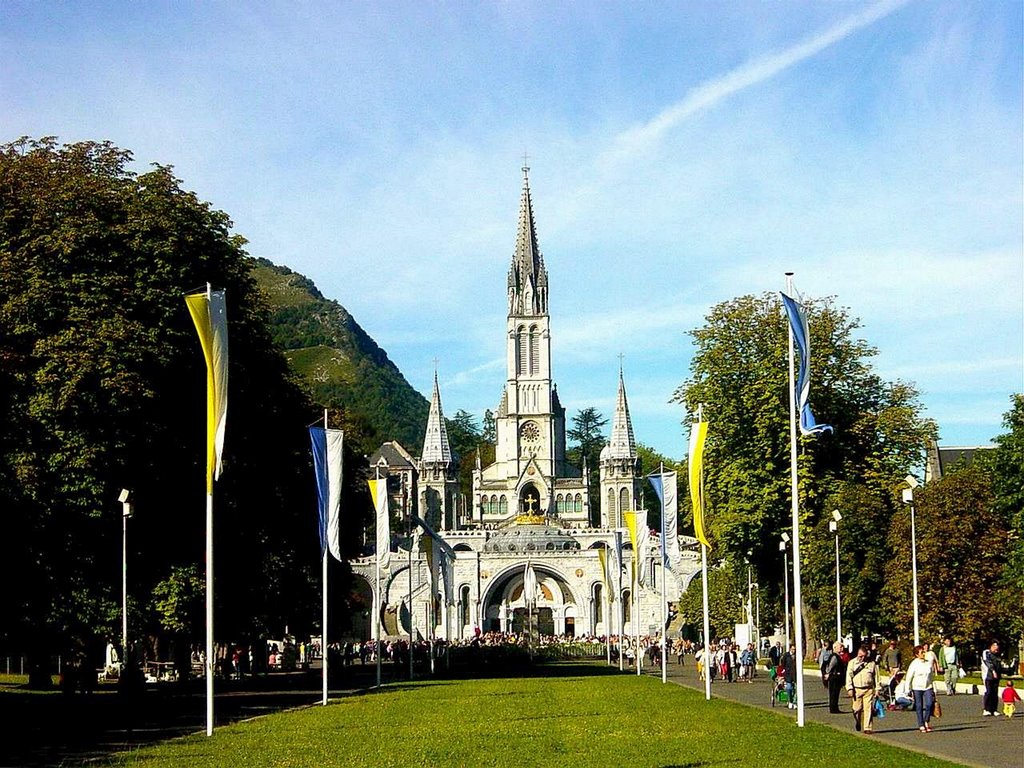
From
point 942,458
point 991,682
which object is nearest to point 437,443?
point 942,458

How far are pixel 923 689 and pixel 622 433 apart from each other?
155 m

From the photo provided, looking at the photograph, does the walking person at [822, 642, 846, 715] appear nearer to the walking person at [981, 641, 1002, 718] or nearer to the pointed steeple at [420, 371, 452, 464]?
the walking person at [981, 641, 1002, 718]

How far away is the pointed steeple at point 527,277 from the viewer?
18438 centimetres

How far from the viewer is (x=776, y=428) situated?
62469mm

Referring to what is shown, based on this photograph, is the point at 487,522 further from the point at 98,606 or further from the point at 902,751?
the point at 902,751

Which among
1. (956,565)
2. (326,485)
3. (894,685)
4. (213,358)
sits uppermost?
(213,358)

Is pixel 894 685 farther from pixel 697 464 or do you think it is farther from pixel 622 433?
pixel 622 433

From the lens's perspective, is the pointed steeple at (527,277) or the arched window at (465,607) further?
the pointed steeple at (527,277)

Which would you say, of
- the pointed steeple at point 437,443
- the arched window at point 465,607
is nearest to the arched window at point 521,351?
the pointed steeple at point 437,443

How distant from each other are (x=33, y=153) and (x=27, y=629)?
14105mm

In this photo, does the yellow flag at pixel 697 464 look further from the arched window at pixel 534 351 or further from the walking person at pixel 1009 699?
the arched window at pixel 534 351

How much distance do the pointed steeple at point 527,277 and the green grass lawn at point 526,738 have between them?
142372 millimetres

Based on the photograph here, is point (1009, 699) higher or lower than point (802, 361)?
lower

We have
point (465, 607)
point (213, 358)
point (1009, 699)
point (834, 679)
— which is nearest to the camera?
point (213, 358)
